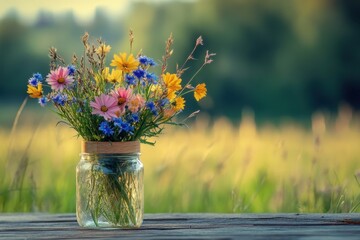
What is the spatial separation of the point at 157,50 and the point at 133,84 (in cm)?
2343

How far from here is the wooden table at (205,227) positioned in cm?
216

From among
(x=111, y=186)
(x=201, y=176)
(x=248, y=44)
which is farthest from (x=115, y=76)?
(x=248, y=44)

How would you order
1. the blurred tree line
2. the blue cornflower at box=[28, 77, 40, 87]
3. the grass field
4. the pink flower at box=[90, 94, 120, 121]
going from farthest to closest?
the blurred tree line
the grass field
the blue cornflower at box=[28, 77, 40, 87]
the pink flower at box=[90, 94, 120, 121]

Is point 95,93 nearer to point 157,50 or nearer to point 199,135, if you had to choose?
point 199,135

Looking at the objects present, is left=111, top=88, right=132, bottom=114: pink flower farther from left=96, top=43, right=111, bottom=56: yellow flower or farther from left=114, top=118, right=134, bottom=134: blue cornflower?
left=96, top=43, right=111, bottom=56: yellow flower

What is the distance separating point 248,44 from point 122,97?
24092 mm

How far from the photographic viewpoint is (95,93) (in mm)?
2238

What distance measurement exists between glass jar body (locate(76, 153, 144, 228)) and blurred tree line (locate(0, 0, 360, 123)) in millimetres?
21217

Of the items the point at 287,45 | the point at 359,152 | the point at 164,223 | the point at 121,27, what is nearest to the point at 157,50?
the point at 121,27

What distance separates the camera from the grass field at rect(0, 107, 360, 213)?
3709 mm

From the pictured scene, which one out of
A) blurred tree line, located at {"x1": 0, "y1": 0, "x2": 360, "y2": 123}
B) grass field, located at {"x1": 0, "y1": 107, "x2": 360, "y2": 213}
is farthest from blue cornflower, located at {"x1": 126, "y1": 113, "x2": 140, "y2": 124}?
blurred tree line, located at {"x1": 0, "y1": 0, "x2": 360, "y2": 123}

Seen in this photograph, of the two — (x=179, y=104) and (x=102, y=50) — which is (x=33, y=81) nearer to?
(x=102, y=50)

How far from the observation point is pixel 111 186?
223 centimetres

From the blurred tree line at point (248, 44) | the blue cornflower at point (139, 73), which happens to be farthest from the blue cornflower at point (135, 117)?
the blurred tree line at point (248, 44)
